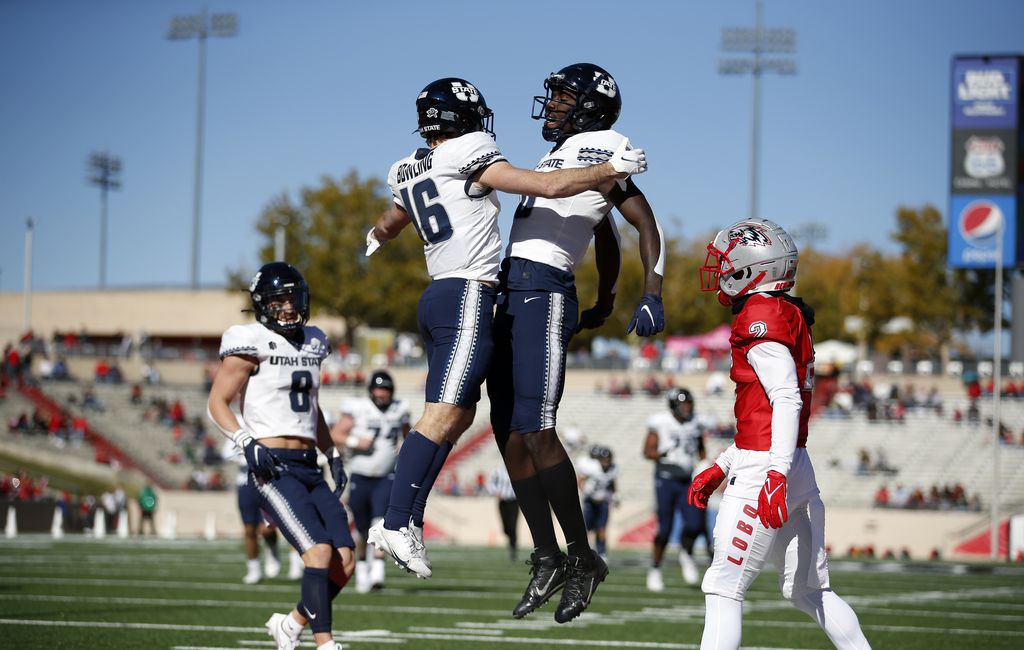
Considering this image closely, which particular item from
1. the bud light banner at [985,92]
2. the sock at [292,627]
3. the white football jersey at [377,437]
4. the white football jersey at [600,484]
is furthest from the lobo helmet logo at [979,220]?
the sock at [292,627]

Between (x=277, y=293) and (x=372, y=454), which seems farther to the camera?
(x=372, y=454)

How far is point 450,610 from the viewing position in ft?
42.1

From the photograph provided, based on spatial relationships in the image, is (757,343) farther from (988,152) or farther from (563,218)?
(988,152)

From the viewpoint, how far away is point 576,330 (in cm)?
725

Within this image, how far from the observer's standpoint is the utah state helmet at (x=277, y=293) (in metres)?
9.13

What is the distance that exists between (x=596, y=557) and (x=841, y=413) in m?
33.5

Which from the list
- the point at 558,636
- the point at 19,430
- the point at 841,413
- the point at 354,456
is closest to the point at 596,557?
the point at 558,636

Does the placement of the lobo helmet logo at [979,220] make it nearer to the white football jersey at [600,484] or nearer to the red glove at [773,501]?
the white football jersey at [600,484]

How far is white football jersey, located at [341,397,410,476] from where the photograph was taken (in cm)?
1592

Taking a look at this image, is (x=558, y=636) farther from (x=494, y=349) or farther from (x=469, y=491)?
(x=469, y=491)

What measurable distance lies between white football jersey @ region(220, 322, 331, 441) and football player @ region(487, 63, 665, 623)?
2325 mm

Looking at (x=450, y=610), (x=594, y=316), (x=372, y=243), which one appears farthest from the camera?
(x=450, y=610)

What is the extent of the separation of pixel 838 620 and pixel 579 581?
4.20 ft

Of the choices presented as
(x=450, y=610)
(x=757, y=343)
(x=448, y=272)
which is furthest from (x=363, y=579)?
(x=757, y=343)
